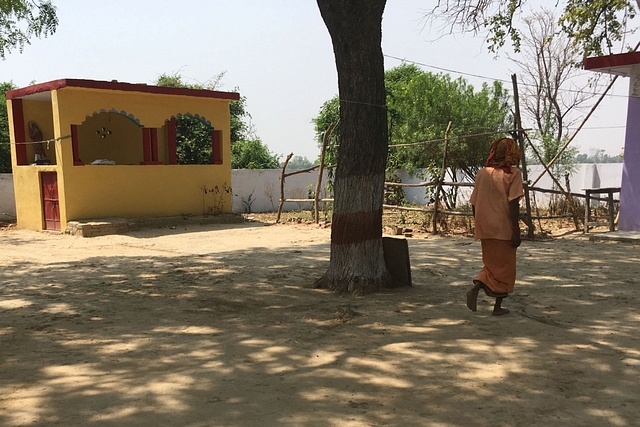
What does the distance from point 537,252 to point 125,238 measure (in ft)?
25.6

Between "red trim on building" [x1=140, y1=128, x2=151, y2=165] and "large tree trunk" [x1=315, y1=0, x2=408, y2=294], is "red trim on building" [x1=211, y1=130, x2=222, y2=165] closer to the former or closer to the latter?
"red trim on building" [x1=140, y1=128, x2=151, y2=165]

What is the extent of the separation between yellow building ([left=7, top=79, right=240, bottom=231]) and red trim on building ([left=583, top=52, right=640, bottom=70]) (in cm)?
863

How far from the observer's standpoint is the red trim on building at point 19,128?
43.0 feet

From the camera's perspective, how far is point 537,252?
27.6 ft

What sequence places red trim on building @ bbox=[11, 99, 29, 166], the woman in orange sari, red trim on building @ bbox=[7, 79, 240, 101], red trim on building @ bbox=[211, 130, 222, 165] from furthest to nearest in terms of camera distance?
red trim on building @ bbox=[211, 130, 222, 165] < red trim on building @ bbox=[11, 99, 29, 166] < red trim on building @ bbox=[7, 79, 240, 101] < the woman in orange sari

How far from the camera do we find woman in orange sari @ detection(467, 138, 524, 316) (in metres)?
4.61

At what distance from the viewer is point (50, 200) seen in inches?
492

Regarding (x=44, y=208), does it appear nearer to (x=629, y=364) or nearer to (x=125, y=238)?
(x=125, y=238)

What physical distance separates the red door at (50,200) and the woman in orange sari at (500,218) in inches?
413

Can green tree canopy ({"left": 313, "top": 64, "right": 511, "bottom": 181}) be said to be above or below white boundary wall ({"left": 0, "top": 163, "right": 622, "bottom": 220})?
above

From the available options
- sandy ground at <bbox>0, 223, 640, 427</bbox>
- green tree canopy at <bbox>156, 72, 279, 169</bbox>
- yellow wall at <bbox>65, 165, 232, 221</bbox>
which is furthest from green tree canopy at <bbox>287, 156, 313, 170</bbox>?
sandy ground at <bbox>0, 223, 640, 427</bbox>

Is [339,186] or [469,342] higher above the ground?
[339,186]

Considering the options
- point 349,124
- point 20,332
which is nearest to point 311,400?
point 20,332

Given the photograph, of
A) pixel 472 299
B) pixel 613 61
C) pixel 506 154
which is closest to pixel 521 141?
pixel 613 61
